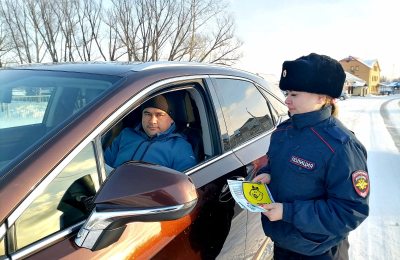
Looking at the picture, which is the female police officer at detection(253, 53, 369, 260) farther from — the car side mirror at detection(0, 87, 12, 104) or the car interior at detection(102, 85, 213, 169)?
the car side mirror at detection(0, 87, 12, 104)

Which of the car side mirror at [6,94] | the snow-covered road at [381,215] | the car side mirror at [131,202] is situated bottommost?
the snow-covered road at [381,215]

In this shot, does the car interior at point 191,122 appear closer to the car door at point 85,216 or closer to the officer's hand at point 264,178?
the car door at point 85,216

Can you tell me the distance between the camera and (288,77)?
1561 millimetres

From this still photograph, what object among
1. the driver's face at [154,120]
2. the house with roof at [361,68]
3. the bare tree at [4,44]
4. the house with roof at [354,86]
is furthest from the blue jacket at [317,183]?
the house with roof at [361,68]

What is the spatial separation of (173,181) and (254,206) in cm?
54

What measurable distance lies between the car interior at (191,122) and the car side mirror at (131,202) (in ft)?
2.97

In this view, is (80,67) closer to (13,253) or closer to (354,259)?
(13,253)

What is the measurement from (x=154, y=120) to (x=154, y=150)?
27cm

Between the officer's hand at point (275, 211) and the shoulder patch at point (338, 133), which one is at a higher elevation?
the shoulder patch at point (338, 133)

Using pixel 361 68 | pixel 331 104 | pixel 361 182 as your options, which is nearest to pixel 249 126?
pixel 331 104

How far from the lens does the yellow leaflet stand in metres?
1.47

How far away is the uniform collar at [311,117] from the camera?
4.87ft

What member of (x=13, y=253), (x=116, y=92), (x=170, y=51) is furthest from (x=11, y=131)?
(x=170, y=51)

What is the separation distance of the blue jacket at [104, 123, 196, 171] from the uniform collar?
0.67 metres
